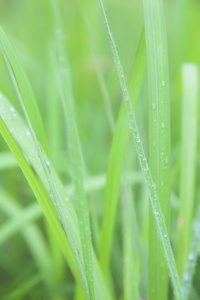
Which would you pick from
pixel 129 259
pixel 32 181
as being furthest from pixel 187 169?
pixel 32 181

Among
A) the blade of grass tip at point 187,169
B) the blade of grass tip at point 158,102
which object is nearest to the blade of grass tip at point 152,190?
the blade of grass tip at point 158,102

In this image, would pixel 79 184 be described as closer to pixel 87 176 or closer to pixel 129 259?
pixel 129 259

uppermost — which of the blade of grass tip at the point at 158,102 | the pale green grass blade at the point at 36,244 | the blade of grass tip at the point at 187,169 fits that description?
the blade of grass tip at the point at 158,102

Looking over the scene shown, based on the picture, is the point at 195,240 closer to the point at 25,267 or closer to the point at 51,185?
the point at 51,185

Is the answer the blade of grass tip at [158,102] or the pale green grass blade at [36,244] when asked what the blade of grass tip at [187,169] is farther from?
the pale green grass blade at [36,244]

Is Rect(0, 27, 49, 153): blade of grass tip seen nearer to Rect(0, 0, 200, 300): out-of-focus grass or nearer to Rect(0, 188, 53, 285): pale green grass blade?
Rect(0, 0, 200, 300): out-of-focus grass

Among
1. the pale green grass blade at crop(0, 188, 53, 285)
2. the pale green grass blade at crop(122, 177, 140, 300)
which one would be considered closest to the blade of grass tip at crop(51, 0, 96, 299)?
the pale green grass blade at crop(122, 177, 140, 300)

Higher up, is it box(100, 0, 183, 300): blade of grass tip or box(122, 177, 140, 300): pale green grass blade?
box(100, 0, 183, 300): blade of grass tip
